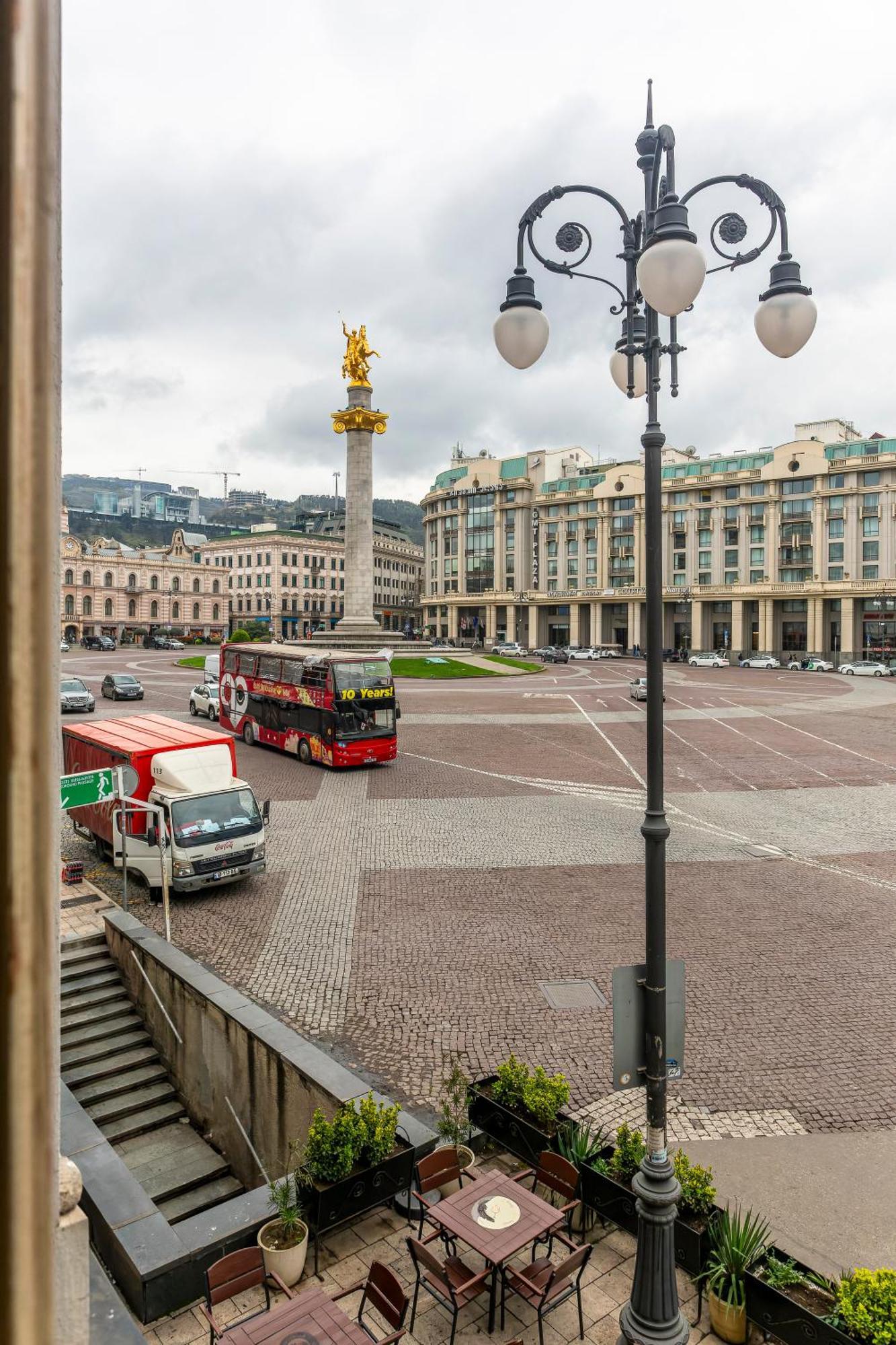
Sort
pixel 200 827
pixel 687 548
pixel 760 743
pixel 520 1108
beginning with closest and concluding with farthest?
pixel 520 1108, pixel 200 827, pixel 760 743, pixel 687 548

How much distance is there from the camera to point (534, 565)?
356 feet

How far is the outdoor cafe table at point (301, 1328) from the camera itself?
503cm

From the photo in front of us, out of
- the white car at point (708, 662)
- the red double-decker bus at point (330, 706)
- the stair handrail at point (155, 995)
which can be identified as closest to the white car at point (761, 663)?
the white car at point (708, 662)

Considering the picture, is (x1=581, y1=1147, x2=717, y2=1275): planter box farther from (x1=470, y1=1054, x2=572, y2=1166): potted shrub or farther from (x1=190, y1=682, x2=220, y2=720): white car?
(x1=190, y1=682, x2=220, y2=720): white car

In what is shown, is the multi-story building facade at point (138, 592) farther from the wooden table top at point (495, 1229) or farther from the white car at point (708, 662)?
the wooden table top at point (495, 1229)

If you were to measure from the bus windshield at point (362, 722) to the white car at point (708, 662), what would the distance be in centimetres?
5942

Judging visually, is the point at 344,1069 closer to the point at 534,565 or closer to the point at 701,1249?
the point at 701,1249

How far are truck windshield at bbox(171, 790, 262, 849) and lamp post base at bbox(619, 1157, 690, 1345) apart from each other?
996cm

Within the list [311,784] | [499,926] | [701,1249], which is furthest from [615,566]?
[701,1249]

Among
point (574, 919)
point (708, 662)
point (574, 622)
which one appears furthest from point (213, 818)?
point (574, 622)

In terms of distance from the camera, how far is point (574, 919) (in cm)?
1306

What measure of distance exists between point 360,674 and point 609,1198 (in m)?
19.4

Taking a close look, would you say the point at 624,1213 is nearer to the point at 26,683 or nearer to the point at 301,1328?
the point at 301,1328

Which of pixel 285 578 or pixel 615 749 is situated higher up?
pixel 285 578
